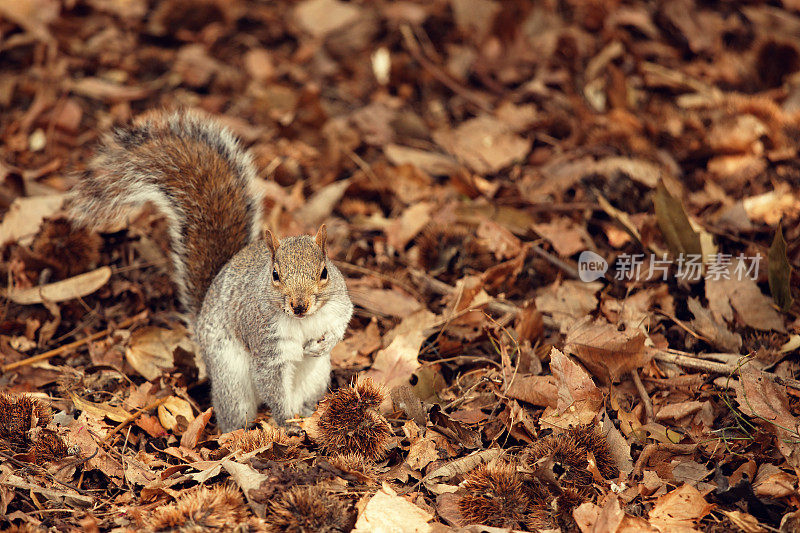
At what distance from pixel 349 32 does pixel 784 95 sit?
107 inches

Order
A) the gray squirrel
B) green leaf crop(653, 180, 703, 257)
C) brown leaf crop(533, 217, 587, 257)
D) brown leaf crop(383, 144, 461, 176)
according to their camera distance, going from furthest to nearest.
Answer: brown leaf crop(383, 144, 461, 176) < brown leaf crop(533, 217, 587, 257) < green leaf crop(653, 180, 703, 257) < the gray squirrel

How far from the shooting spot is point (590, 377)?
2.46 m

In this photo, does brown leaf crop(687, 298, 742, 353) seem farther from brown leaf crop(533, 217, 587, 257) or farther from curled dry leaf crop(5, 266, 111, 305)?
curled dry leaf crop(5, 266, 111, 305)

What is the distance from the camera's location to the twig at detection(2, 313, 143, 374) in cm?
296

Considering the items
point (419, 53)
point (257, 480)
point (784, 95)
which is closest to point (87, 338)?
point (257, 480)

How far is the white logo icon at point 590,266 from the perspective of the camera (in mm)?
3135

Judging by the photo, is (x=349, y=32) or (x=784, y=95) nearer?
(x=784, y=95)

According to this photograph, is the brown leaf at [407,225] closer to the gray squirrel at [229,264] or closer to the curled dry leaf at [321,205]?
the curled dry leaf at [321,205]

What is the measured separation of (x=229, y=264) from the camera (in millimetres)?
2887

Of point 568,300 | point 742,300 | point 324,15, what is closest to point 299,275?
point 568,300

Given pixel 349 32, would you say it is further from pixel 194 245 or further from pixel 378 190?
pixel 194 245

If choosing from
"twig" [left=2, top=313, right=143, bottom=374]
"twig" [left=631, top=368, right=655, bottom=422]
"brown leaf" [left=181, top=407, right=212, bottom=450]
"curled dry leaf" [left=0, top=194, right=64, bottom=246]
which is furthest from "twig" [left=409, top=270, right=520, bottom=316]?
"curled dry leaf" [left=0, top=194, right=64, bottom=246]

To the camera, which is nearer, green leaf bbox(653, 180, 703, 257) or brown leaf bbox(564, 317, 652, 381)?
brown leaf bbox(564, 317, 652, 381)

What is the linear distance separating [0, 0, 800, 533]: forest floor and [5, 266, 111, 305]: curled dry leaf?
0.02 m
